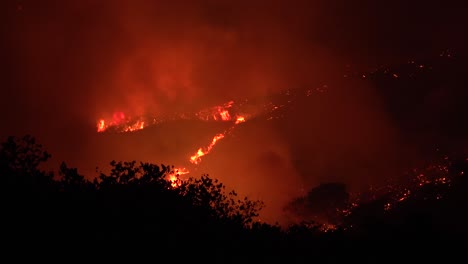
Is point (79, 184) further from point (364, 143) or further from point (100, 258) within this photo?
point (364, 143)

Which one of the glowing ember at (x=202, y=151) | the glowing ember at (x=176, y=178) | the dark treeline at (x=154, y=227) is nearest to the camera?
the dark treeline at (x=154, y=227)

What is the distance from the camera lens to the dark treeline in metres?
19.7

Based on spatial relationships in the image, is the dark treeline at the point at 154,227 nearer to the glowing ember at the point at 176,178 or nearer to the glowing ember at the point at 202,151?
the glowing ember at the point at 176,178

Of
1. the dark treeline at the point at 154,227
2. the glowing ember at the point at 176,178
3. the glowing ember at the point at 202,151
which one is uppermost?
the glowing ember at the point at 202,151

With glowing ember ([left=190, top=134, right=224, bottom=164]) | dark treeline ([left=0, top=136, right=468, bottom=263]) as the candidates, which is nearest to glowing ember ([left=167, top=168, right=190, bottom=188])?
dark treeline ([left=0, top=136, right=468, bottom=263])

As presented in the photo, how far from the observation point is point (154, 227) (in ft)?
77.4

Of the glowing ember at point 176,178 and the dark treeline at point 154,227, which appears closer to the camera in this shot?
the dark treeline at point 154,227

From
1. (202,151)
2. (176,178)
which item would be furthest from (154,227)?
(202,151)

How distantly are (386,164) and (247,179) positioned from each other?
46.9 meters

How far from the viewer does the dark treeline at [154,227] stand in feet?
64.6

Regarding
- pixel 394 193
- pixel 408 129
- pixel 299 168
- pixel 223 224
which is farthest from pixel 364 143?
pixel 223 224

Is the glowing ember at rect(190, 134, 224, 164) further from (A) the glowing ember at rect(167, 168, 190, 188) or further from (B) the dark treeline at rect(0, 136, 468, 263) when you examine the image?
(B) the dark treeline at rect(0, 136, 468, 263)

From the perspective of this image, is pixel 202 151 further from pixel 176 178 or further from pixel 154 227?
pixel 154 227

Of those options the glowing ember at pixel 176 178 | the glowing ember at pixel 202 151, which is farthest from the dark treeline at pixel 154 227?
the glowing ember at pixel 202 151
